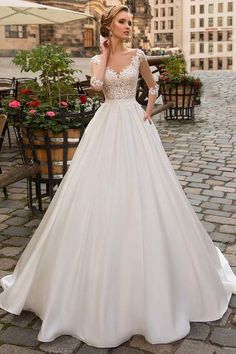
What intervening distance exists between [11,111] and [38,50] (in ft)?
2.18

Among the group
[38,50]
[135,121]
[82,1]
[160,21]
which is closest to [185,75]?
[38,50]

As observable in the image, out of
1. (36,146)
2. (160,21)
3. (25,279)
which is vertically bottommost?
(25,279)

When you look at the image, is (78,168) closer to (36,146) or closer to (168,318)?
(168,318)

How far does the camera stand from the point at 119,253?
3098mm

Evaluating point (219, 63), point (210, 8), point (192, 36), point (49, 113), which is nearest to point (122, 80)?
point (49, 113)

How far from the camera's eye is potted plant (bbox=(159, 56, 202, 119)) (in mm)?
11766

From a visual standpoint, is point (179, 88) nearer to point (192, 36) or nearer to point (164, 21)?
point (192, 36)

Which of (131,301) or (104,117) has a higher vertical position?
(104,117)

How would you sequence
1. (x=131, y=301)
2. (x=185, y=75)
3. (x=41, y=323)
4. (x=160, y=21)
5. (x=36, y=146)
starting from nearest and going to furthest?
(x=131, y=301), (x=41, y=323), (x=36, y=146), (x=185, y=75), (x=160, y=21)

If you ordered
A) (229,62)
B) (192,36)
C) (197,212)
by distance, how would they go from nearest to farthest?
(197,212) → (192,36) → (229,62)

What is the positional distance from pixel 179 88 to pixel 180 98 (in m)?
0.22

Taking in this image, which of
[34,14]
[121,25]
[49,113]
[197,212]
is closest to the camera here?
[121,25]

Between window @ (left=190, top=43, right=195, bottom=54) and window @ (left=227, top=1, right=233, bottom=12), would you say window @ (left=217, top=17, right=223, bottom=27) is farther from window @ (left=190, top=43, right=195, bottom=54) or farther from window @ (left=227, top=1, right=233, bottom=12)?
window @ (left=190, top=43, right=195, bottom=54)

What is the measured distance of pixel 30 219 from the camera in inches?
211
